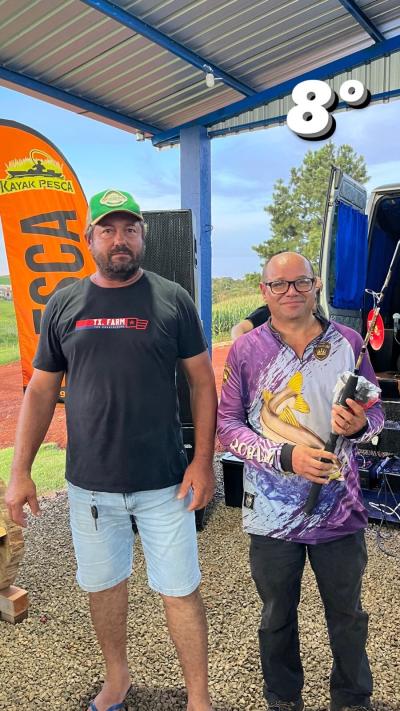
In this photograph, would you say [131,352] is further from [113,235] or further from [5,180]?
[5,180]

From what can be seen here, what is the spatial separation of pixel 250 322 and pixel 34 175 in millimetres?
1821

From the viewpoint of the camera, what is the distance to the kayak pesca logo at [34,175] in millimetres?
3693

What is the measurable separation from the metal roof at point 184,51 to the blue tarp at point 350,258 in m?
1.52

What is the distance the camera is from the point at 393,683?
2197 millimetres

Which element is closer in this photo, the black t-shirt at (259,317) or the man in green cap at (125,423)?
the man in green cap at (125,423)

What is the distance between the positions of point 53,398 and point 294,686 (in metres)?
1.28

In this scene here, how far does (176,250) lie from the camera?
3.68 m

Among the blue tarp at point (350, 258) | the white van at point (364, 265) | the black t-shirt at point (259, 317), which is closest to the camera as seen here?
the black t-shirt at point (259, 317)

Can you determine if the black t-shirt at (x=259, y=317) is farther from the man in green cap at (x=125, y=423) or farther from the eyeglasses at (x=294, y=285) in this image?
the eyeglasses at (x=294, y=285)

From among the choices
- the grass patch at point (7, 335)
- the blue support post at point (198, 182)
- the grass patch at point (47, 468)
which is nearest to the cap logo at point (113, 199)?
the grass patch at point (47, 468)

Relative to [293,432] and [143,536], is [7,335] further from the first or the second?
[293,432]

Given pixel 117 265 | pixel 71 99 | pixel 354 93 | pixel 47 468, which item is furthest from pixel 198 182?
pixel 117 265

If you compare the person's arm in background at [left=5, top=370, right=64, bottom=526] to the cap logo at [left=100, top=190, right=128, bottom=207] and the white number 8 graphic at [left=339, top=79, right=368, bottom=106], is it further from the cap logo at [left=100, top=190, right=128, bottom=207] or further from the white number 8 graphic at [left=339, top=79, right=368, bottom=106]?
the white number 8 graphic at [left=339, top=79, right=368, bottom=106]

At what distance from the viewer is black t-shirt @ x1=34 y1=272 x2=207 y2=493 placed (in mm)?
1803
